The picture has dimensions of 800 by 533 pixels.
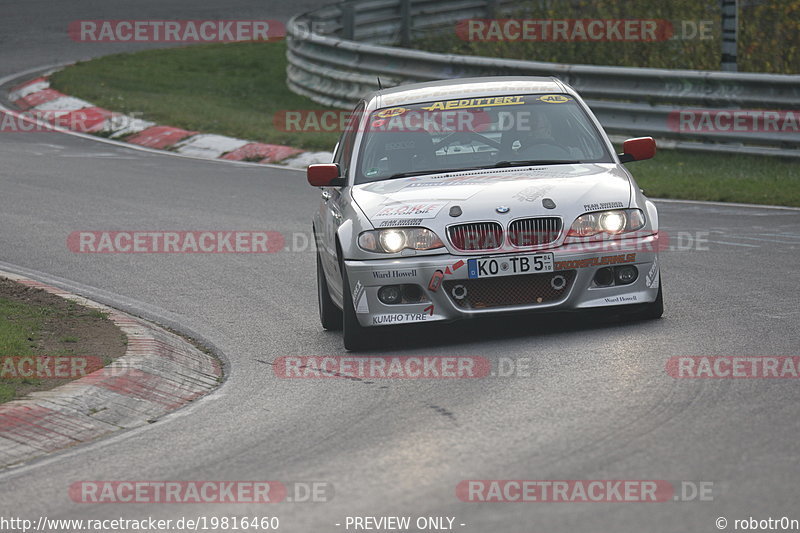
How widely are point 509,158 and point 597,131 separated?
2.35 ft

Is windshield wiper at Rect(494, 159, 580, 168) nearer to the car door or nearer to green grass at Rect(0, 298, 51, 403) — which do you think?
the car door

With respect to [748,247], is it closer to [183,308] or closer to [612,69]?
[183,308]

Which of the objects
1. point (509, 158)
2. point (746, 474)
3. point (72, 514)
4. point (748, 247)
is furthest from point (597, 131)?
point (72, 514)

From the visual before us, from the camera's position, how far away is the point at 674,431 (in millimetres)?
6199

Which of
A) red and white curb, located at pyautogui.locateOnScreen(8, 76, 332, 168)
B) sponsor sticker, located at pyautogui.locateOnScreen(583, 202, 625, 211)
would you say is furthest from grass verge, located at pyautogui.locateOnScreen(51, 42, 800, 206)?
sponsor sticker, located at pyautogui.locateOnScreen(583, 202, 625, 211)

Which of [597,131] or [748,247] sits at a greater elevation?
[597,131]

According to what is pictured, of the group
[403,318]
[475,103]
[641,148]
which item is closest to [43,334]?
[403,318]

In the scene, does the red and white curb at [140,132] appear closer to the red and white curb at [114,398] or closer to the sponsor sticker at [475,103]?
the sponsor sticker at [475,103]

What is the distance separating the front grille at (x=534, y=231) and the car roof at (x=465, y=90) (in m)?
1.65

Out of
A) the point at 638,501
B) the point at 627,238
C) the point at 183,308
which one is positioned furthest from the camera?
the point at 183,308

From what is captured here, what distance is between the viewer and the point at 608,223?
8602 mm

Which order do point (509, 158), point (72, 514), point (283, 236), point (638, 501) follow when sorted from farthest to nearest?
point (283, 236) → point (509, 158) → point (72, 514) → point (638, 501)

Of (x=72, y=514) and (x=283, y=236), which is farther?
(x=283, y=236)

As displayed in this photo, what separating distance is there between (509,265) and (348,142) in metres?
2.18
